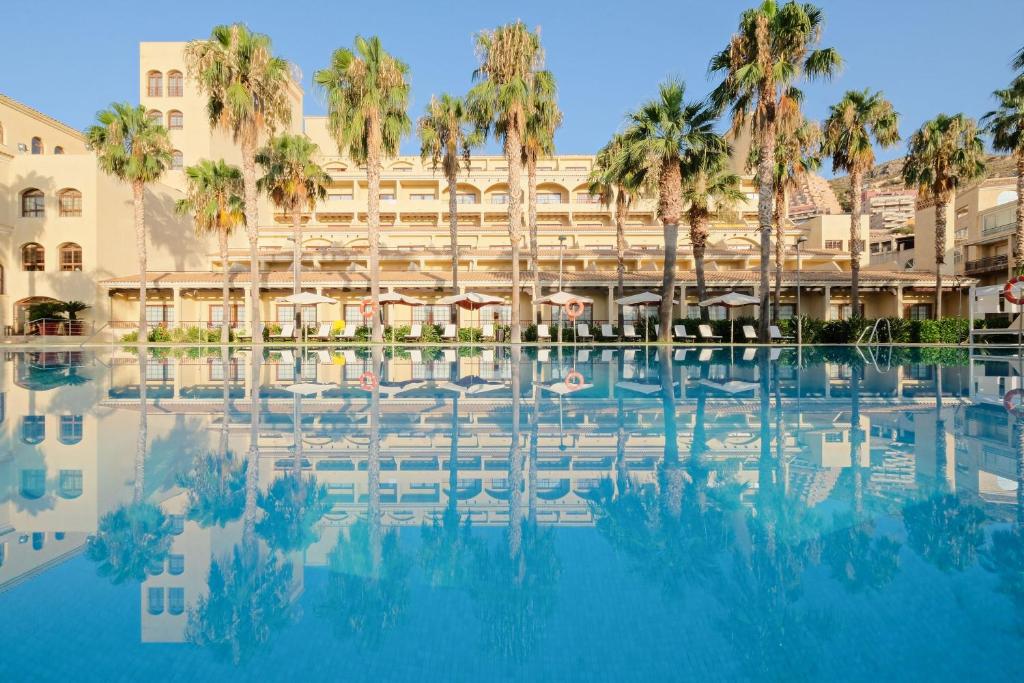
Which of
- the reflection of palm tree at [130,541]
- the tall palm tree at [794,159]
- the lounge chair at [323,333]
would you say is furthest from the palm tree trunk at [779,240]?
the reflection of palm tree at [130,541]

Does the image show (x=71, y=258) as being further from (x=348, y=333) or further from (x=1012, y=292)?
(x=1012, y=292)

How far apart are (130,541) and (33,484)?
2.02m

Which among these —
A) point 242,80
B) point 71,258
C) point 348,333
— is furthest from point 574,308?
point 71,258

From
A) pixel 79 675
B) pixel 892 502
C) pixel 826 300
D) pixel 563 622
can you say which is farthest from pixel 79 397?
pixel 826 300

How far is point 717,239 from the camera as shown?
44281 mm

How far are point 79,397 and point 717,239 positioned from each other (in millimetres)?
39567

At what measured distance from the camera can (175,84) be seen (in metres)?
44.3

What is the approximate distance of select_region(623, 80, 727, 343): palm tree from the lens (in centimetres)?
2470

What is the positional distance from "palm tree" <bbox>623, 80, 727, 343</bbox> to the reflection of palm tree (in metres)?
22.5

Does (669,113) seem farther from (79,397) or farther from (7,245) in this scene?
(7,245)

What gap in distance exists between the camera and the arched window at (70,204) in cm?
3466

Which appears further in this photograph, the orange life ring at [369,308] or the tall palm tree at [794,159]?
the tall palm tree at [794,159]

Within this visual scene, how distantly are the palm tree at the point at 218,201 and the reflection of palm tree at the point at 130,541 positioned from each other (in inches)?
1070

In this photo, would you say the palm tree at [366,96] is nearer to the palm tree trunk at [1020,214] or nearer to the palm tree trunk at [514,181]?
the palm tree trunk at [514,181]
